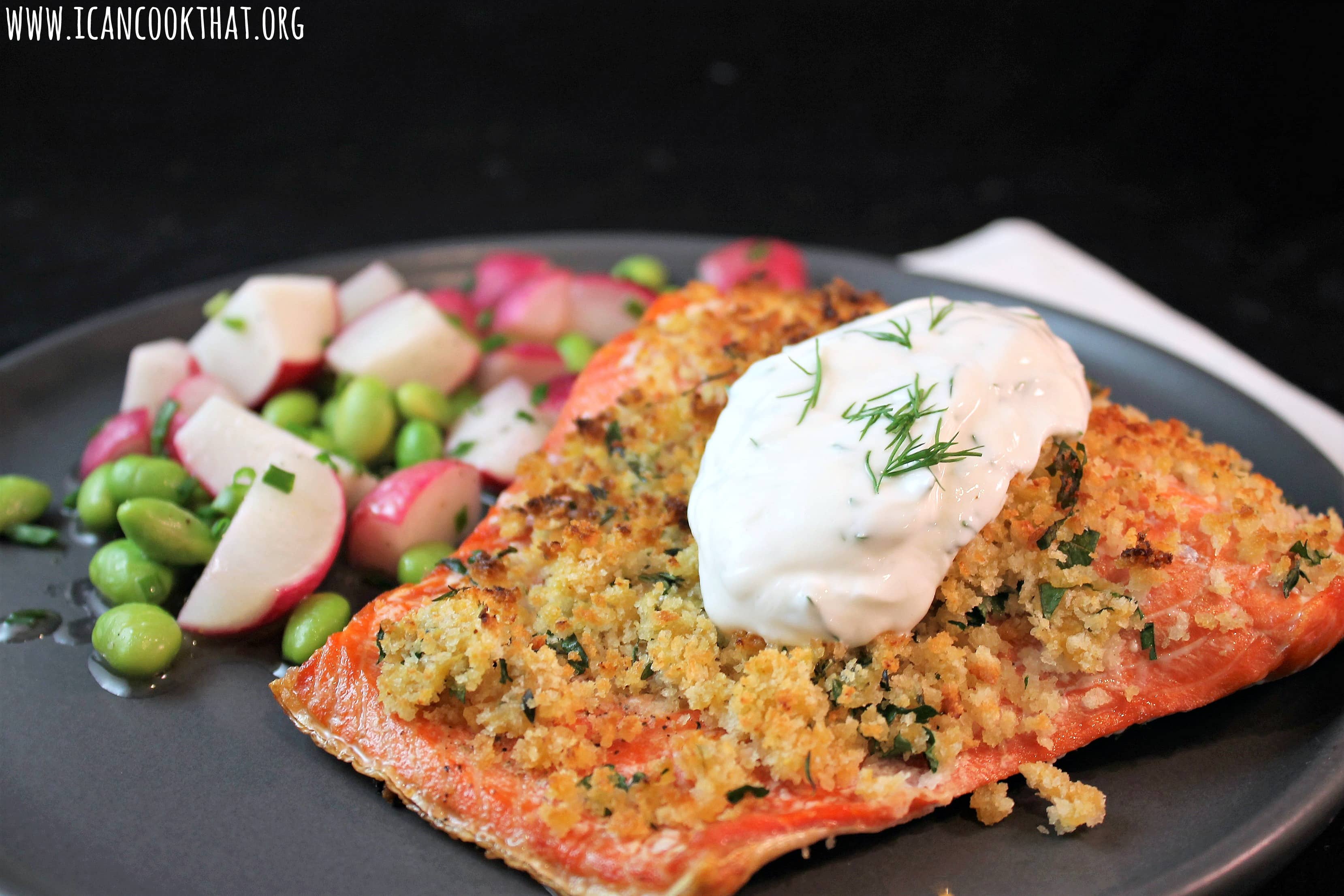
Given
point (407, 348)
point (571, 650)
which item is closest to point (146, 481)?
point (407, 348)

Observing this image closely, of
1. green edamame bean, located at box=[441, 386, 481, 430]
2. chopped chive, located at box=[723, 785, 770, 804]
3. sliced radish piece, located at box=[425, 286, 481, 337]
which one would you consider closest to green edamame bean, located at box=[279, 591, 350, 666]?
green edamame bean, located at box=[441, 386, 481, 430]

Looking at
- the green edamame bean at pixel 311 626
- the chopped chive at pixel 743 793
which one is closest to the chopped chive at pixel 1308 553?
the chopped chive at pixel 743 793

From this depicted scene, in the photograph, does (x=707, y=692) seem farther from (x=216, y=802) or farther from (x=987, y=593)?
(x=216, y=802)

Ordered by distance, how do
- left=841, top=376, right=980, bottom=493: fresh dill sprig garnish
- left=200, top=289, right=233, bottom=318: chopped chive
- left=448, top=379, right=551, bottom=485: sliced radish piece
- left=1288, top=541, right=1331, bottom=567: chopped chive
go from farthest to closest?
left=200, top=289, right=233, bottom=318: chopped chive, left=448, top=379, right=551, bottom=485: sliced radish piece, left=1288, top=541, right=1331, bottom=567: chopped chive, left=841, top=376, right=980, bottom=493: fresh dill sprig garnish

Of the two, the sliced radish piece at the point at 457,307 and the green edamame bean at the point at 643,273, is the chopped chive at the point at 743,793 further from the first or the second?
the green edamame bean at the point at 643,273

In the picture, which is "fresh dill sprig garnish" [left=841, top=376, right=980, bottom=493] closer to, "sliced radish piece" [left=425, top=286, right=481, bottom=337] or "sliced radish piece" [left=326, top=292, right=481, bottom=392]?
"sliced radish piece" [left=326, top=292, right=481, bottom=392]
